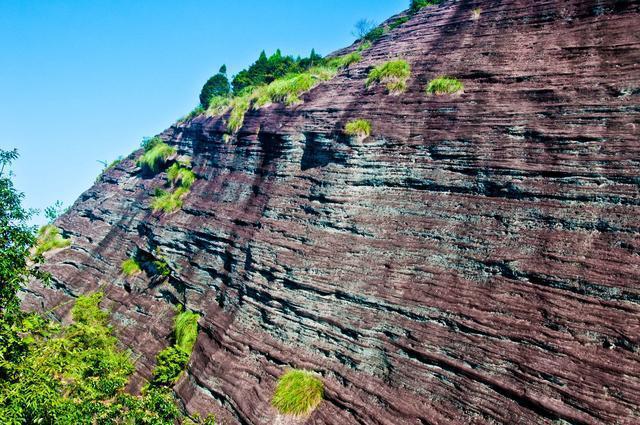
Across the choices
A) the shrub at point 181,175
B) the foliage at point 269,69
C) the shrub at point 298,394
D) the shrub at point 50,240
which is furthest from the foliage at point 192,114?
the shrub at point 298,394

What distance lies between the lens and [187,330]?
12594mm

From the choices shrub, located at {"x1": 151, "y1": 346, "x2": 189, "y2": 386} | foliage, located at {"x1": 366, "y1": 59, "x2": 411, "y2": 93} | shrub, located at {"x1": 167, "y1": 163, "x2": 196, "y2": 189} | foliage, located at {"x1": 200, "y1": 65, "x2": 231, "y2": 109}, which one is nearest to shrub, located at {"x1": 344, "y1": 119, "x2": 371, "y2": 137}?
foliage, located at {"x1": 366, "y1": 59, "x2": 411, "y2": 93}

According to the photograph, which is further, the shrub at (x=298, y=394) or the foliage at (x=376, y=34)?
the foliage at (x=376, y=34)

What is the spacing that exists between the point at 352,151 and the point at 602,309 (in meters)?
7.23

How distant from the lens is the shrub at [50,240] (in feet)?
80.3

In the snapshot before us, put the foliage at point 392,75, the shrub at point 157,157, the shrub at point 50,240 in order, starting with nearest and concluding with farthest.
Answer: the foliage at point 392,75
the shrub at point 157,157
the shrub at point 50,240

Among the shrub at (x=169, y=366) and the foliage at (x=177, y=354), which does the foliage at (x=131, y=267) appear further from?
the shrub at (x=169, y=366)

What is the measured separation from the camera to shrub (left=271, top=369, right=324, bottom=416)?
8.42 m

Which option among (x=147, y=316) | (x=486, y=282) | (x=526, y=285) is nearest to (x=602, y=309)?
(x=526, y=285)

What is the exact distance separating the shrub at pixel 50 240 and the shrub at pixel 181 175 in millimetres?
9573

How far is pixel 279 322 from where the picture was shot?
10.3 m

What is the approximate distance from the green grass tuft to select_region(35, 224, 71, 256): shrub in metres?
16.0

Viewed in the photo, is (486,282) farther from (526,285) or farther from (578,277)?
(578,277)

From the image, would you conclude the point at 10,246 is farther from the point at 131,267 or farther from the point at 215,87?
the point at 215,87
